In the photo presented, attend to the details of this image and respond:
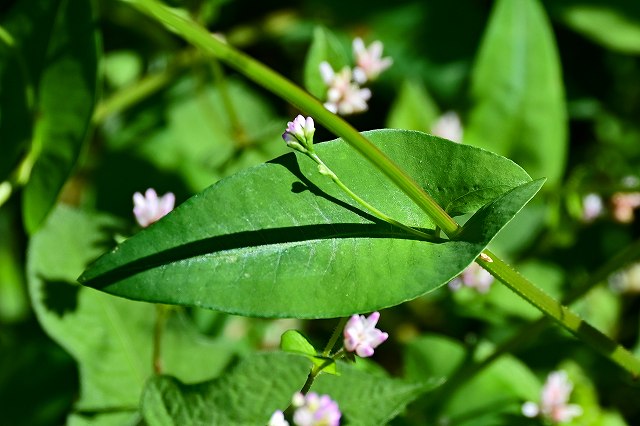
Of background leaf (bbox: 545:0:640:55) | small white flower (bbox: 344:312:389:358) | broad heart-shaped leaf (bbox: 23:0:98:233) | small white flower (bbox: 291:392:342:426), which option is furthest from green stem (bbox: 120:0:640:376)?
background leaf (bbox: 545:0:640:55)

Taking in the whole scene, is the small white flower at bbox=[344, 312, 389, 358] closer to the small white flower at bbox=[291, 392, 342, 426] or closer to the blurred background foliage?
the small white flower at bbox=[291, 392, 342, 426]

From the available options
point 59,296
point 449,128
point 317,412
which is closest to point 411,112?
point 449,128

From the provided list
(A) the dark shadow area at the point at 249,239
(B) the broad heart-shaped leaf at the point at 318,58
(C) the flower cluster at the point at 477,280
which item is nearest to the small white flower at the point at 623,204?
(C) the flower cluster at the point at 477,280

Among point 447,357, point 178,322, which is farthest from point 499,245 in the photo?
point 178,322

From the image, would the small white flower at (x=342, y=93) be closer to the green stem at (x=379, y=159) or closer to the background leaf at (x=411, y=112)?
the green stem at (x=379, y=159)

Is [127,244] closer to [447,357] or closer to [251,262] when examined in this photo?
[251,262]
